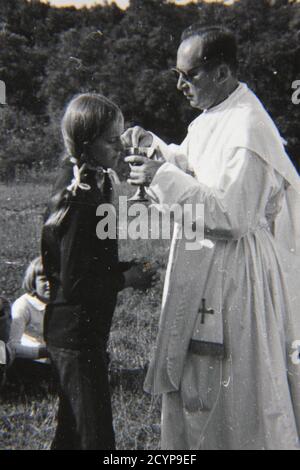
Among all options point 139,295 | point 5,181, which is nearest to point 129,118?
point 5,181

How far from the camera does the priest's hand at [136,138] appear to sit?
287 cm

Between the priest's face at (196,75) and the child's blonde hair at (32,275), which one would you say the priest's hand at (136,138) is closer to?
the priest's face at (196,75)

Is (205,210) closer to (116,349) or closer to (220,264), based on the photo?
(220,264)

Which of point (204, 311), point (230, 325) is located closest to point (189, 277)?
point (204, 311)

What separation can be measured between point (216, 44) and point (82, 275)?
1127 millimetres

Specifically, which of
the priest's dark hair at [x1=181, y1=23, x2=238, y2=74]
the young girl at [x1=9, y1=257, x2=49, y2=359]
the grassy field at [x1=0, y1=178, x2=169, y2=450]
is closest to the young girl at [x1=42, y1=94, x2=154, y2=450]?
the priest's dark hair at [x1=181, y1=23, x2=238, y2=74]

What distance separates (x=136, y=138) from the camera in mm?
2893

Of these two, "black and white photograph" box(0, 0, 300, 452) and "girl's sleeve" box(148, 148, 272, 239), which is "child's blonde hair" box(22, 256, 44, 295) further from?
"girl's sleeve" box(148, 148, 272, 239)

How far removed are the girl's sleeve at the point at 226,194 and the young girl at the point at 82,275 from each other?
0.26 meters

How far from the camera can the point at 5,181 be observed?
356 inches

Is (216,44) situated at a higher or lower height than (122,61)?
lower

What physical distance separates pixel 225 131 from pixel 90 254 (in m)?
0.80

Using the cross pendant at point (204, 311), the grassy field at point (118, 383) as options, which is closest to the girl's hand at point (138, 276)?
the cross pendant at point (204, 311)

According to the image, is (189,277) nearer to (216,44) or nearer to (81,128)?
(81,128)
